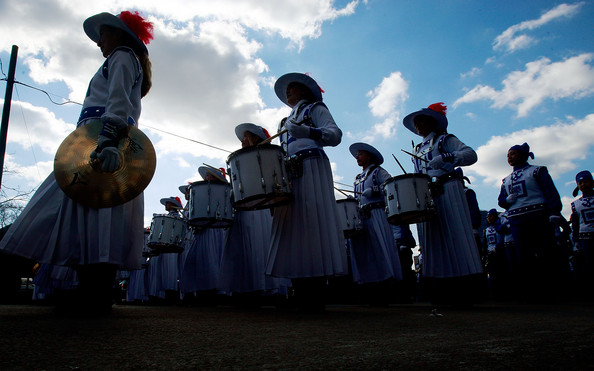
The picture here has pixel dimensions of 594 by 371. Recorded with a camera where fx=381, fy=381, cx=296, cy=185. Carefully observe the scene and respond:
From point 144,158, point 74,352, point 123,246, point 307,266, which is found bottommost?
point 74,352

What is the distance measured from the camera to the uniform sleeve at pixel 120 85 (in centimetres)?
284

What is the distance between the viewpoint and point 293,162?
381cm

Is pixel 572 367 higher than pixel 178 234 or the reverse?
the reverse

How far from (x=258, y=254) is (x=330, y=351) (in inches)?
172

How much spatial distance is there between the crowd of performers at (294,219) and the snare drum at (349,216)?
0.02 meters

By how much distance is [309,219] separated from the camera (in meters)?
3.79

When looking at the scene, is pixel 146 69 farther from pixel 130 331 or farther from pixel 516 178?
pixel 516 178

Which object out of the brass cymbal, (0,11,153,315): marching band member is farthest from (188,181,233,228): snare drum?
the brass cymbal

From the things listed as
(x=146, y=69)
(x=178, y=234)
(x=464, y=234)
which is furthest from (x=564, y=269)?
(x=146, y=69)

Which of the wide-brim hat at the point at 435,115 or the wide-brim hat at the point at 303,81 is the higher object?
the wide-brim hat at the point at 303,81

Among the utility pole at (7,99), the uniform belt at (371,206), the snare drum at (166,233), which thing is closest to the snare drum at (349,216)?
the uniform belt at (371,206)

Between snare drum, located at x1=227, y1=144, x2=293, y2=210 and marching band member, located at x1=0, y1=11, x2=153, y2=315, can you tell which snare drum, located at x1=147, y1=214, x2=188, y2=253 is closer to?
snare drum, located at x1=227, y1=144, x2=293, y2=210

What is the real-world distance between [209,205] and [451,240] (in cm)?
331

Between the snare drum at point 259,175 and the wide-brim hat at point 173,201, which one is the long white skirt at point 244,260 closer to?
the snare drum at point 259,175
